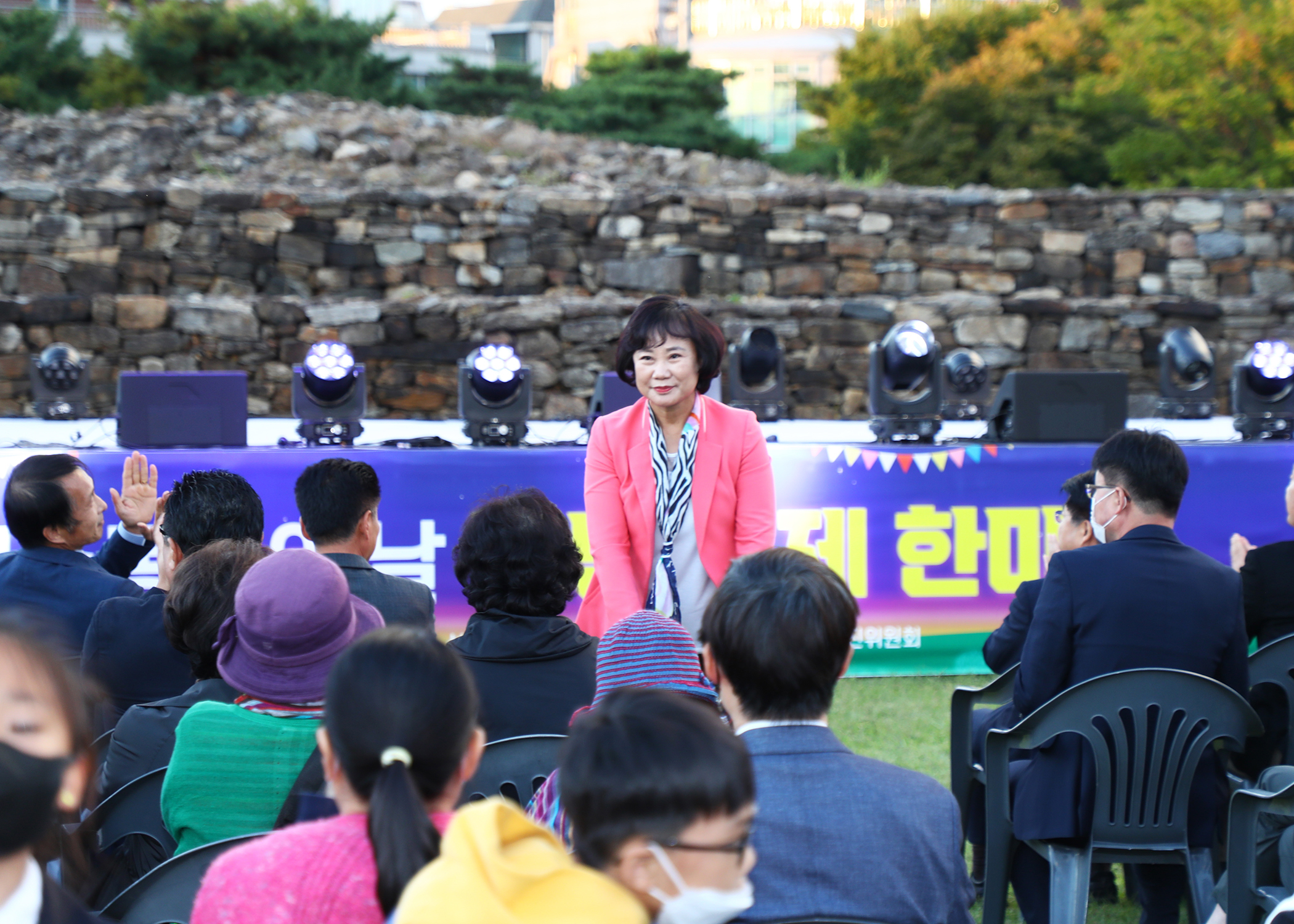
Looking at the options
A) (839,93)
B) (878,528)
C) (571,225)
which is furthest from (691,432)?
(839,93)

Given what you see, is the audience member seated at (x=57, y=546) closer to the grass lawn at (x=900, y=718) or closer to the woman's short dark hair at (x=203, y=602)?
the woman's short dark hair at (x=203, y=602)

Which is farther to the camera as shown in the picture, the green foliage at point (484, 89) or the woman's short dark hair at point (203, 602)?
the green foliage at point (484, 89)

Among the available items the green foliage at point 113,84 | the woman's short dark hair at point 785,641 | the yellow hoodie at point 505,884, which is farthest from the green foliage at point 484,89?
the yellow hoodie at point 505,884

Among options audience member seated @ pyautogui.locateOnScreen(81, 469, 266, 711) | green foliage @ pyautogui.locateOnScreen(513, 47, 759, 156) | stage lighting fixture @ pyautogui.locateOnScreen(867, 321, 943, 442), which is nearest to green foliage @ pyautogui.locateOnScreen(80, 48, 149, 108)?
green foliage @ pyautogui.locateOnScreen(513, 47, 759, 156)

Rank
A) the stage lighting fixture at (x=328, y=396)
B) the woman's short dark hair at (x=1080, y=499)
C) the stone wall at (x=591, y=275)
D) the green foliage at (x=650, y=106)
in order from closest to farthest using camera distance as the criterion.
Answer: the woman's short dark hair at (x=1080, y=499) < the stage lighting fixture at (x=328, y=396) < the stone wall at (x=591, y=275) < the green foliage at (x=650, y=106)

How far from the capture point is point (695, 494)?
2824 millimetres

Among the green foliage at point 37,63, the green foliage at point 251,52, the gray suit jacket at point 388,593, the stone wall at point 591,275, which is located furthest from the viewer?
the green foliage at point 37,63

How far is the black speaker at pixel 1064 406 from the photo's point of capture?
16.6ft

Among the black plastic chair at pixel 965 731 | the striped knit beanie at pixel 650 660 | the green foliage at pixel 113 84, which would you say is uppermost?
the green foliage at pixel 113 84

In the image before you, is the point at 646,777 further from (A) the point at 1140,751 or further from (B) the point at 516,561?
(A) the point at 1140,751

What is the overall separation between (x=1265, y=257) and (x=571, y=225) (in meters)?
6.88

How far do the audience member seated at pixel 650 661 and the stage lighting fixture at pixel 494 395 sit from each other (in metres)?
3.33

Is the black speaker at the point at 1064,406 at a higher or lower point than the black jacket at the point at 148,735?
higher

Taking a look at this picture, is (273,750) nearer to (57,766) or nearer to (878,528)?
(57,766)
